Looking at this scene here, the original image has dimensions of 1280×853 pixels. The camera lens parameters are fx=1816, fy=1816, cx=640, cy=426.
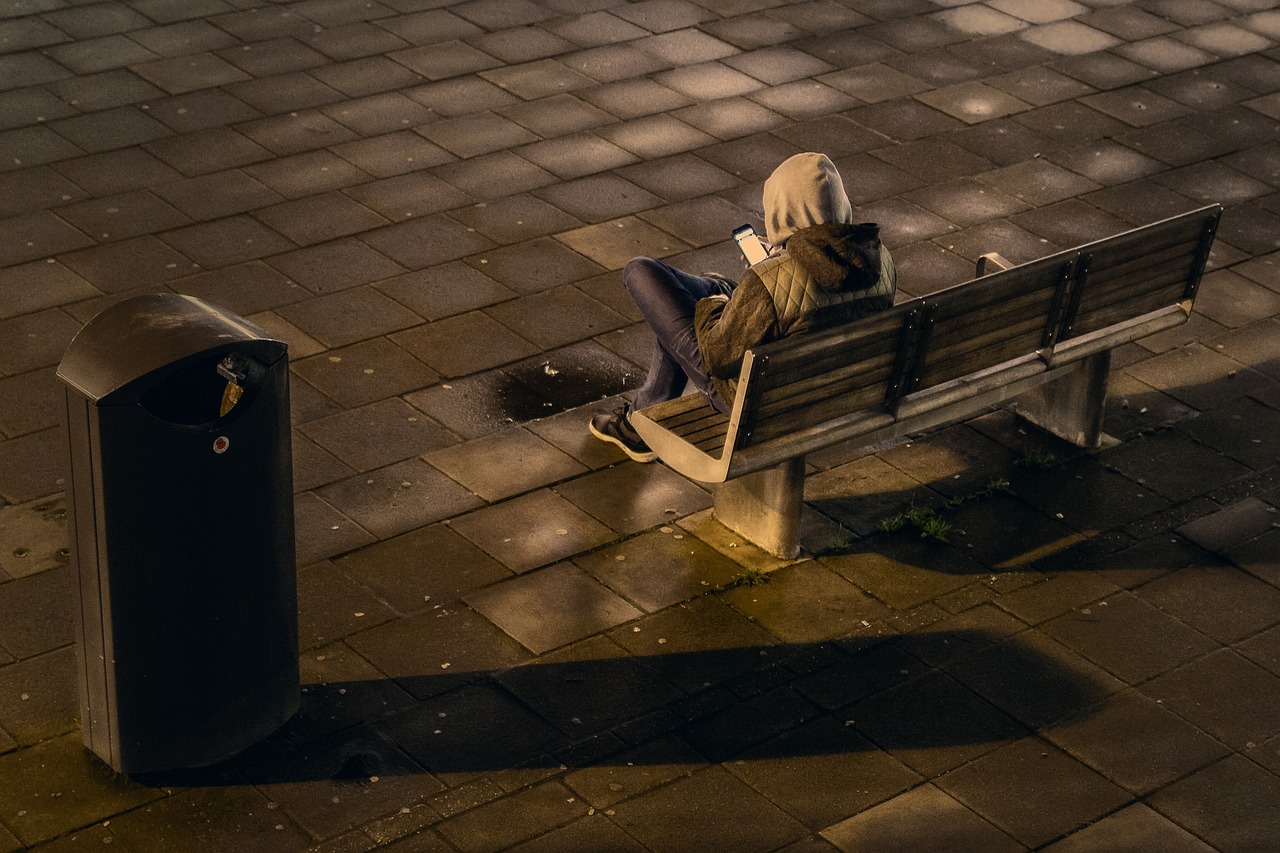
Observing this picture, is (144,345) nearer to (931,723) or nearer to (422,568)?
(422,568)

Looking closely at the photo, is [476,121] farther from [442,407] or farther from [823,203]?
[823,203]

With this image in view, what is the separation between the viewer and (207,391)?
5.31 meters

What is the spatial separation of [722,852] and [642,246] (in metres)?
4.38

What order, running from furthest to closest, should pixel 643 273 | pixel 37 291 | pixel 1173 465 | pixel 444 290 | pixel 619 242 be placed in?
pixel 619 242
pixel 444 290
pixel 37 291
pixel 1173 465
pixel 643 273

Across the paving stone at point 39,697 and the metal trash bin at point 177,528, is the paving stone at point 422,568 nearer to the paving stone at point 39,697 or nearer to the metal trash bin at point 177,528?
the metal trash bin at point 177,528

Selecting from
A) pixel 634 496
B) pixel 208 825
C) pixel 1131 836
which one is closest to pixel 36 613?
pixel 208 825

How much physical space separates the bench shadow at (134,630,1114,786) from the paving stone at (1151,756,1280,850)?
0.49 m

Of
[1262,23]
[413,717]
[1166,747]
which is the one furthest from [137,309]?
[1262,23]

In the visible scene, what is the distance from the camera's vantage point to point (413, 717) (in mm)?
5961

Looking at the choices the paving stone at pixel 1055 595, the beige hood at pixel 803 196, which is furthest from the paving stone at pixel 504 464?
the paving stone at pixel 1055 595

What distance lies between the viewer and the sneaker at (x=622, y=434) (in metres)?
7.47

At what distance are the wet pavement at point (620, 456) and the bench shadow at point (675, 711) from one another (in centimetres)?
2

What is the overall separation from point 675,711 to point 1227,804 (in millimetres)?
1786

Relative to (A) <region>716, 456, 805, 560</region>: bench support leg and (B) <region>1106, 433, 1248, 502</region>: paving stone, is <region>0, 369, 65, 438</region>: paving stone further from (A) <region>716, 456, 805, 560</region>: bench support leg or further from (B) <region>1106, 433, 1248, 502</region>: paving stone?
(B) <region>1106, 433, 1248, 502</region>: paving stone
